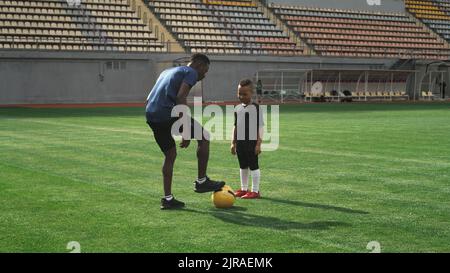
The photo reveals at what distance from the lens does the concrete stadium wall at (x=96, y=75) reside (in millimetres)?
37094

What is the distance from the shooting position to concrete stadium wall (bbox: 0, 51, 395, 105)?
1460 inches

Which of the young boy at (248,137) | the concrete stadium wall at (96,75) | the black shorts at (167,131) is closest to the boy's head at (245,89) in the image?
the young boy at (248,137)

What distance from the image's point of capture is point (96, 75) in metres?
39.3

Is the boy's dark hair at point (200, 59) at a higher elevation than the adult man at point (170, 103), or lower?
higher

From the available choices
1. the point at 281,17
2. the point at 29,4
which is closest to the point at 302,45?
the point at 281,17

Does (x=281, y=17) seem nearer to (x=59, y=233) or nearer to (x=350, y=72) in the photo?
(x=350, y=72)

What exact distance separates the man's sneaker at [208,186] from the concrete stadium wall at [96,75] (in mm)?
29596

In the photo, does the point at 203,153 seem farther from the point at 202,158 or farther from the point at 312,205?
the point at 312,205

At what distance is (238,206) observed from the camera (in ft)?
28.3

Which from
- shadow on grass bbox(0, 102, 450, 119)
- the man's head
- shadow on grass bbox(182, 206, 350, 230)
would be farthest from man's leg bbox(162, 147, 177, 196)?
shadow on grass bbox(0, 102, 450, 119)

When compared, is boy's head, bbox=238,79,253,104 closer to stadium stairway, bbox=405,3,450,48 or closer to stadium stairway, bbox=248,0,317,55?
stadium stairway, bbox=248,0,317,55

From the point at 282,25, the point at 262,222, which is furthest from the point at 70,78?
the point at 262,222

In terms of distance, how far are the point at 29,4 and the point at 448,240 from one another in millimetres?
37618

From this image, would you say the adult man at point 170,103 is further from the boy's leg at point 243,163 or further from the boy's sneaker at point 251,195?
the boy's sneaker at point 251,195
